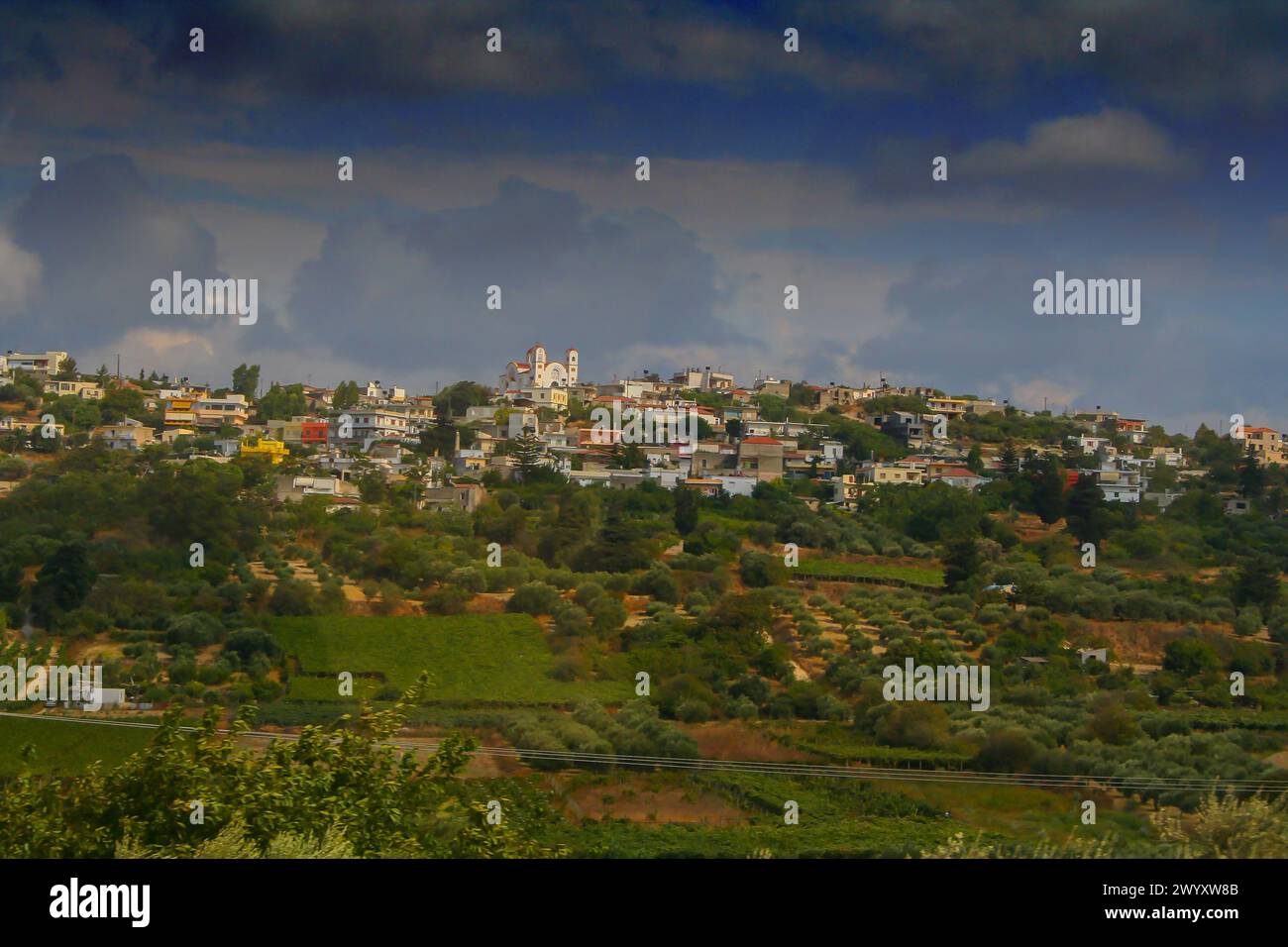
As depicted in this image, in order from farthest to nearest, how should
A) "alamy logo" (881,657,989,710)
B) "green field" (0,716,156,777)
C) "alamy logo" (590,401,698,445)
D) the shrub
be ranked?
"alamy logo" (590,401,698,445), the shrub, "alamy logo" (881,657,989,710), "green field" (0,716,156,777)

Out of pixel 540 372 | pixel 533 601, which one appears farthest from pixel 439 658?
pixel 540 372

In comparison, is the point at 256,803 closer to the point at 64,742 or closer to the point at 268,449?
the point at 64,742

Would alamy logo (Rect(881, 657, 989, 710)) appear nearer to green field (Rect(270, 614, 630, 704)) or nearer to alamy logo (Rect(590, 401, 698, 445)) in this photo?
green field (Rect(270, 614, 630, 704))

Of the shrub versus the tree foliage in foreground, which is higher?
the shrub
